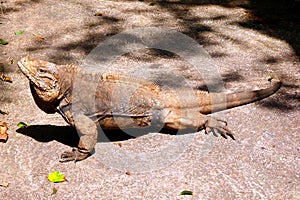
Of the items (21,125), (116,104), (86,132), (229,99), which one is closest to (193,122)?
(229,99)

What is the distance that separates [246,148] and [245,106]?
0.75 meters

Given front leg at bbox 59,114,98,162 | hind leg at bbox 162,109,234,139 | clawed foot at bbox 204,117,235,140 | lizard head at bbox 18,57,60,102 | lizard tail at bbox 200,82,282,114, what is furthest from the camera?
lizard tail at bbox 200,82,282,114

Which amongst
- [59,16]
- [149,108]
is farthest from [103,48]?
[149,108]

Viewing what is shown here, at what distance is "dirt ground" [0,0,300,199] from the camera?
14.2 ft

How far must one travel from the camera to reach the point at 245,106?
5387 millimetres

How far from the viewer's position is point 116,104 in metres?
4.59

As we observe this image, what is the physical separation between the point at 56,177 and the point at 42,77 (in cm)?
95

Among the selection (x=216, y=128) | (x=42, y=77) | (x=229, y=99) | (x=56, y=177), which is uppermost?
(x=42, y=77)

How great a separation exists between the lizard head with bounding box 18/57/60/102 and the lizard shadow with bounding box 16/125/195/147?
26.8 inches

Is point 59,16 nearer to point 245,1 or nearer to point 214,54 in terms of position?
point 214,54

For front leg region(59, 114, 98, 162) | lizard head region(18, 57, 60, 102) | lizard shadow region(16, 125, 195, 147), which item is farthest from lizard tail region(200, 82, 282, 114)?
lizard head region(18, 57, 60, 102)

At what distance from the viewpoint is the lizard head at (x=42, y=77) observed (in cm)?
423

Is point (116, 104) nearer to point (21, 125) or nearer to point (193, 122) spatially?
point (193, 122)

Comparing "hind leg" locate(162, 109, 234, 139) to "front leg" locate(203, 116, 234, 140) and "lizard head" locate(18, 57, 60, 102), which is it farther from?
"lizard head" locate(18, 57, 60, 102)
